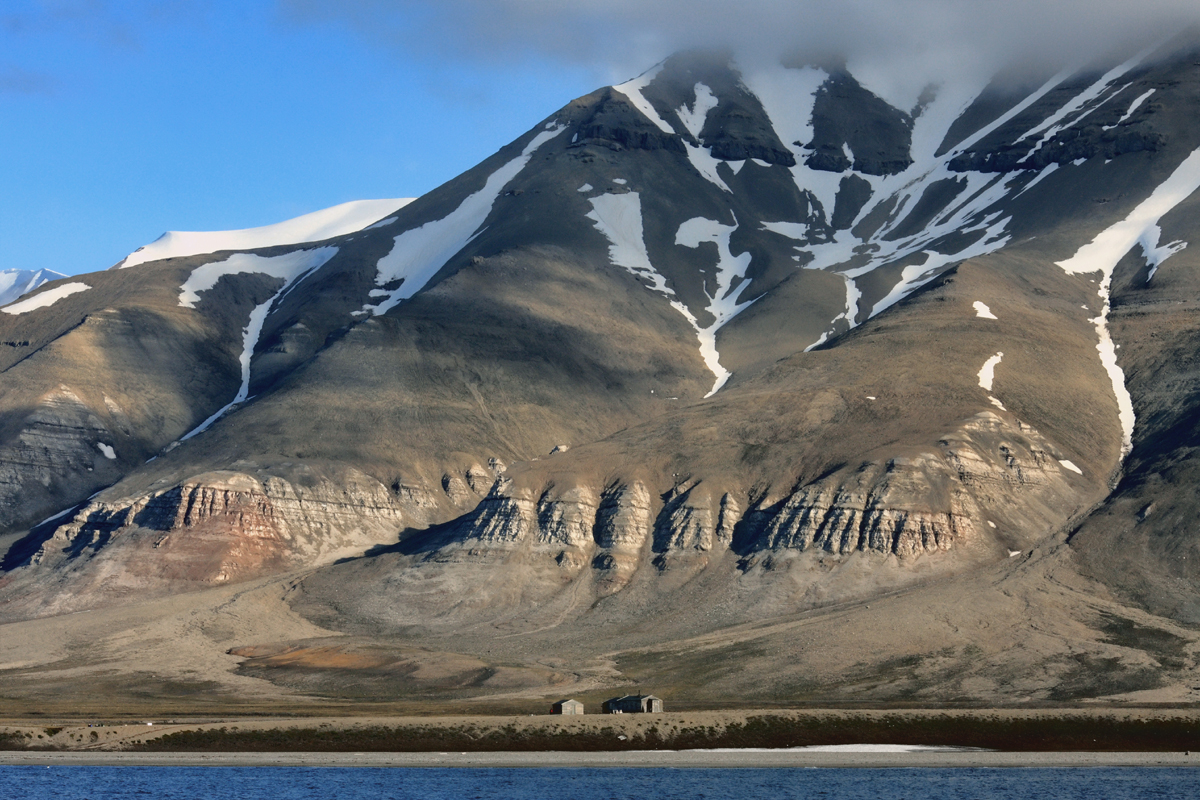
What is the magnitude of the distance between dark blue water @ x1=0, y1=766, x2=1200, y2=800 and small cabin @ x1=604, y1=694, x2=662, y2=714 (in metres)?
15.7

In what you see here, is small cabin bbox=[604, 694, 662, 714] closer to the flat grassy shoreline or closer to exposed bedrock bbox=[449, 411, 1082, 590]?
the flat grassy shoreline

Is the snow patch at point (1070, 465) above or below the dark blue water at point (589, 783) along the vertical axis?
above

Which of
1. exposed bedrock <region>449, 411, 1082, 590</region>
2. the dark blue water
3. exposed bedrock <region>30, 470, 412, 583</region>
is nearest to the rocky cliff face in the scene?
exposed bedrock <region>30, 470, 412, 583</region>

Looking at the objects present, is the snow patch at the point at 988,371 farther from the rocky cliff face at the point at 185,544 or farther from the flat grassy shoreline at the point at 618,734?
the flat grassy shoreline at the point at 618,734

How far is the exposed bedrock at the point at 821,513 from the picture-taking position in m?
161

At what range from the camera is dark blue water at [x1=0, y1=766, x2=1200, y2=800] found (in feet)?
259

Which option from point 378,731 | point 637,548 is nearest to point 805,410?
point 637,548

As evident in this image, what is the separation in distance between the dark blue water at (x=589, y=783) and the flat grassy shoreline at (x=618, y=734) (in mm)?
6446

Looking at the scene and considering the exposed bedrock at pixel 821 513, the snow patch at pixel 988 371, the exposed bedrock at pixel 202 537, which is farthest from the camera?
the snow patch at pixel 988 371

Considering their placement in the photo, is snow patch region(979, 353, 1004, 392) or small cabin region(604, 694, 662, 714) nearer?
small cabin region(604, 694, 662, 714)

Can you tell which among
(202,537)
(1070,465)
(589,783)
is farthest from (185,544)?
(589,783)

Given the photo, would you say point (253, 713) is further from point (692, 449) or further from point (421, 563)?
point (692, 449)

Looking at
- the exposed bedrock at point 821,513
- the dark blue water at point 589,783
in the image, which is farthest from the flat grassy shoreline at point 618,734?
the exposed bedrock at point 821,513

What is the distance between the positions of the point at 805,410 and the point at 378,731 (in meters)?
101
